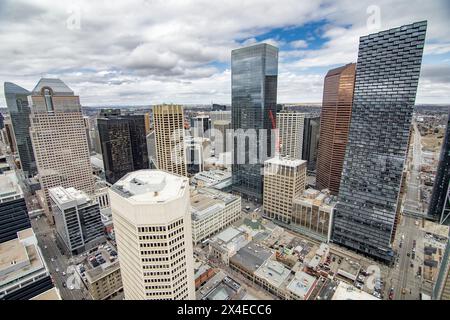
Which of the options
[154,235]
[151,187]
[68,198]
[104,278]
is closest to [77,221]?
[68,198]

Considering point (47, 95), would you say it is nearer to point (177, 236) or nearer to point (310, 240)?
point (177, 236)

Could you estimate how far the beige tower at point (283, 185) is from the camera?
17.9 m

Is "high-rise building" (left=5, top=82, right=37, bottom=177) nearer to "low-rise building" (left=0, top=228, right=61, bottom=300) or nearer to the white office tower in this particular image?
"low-rise building" (left=0, top=228, right=61, bottom=300)

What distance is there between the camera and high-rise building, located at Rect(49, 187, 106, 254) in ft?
52.5

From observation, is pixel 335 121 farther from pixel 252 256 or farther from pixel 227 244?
pixel 227 244

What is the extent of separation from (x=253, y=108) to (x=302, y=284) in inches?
649

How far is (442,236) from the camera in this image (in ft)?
52.5

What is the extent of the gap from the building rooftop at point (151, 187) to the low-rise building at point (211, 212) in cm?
1022

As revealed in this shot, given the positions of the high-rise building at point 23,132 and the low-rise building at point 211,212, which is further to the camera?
the high-rise building at point 23,132

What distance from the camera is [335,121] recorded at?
2078 centimetres

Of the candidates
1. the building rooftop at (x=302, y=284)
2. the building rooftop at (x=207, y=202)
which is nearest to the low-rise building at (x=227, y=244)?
the building rooftop at (x=207, y=202)

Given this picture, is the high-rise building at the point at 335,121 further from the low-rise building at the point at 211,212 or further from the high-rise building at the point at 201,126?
the high-rise building at the point at 201,126

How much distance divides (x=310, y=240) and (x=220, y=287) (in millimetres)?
8607
